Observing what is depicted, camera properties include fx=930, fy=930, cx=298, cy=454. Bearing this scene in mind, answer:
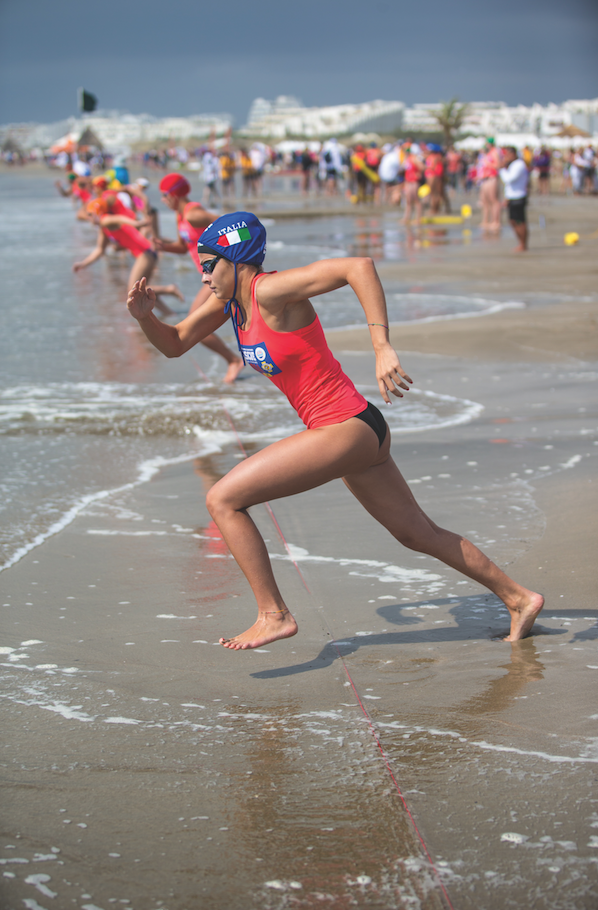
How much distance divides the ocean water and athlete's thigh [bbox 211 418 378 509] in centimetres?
190

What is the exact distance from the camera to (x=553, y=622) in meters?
3.79

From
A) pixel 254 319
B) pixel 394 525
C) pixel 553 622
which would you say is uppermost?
pixel 254 319

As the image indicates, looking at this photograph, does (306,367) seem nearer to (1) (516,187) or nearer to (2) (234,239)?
(2) (234,239)

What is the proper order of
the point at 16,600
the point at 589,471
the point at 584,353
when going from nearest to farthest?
the point at 16,600, the point at 589,471, the point at 584,353

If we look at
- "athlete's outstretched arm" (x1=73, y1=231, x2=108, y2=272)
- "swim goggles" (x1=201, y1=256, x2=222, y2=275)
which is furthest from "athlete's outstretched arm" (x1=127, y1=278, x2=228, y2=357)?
"athlete's outstretched arm" (x1=73, y1=231, x2=108, y2=272)

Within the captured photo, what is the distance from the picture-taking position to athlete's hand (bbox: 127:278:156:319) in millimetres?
3469

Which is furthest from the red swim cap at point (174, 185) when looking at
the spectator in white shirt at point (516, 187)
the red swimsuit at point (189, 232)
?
the spectator in white shirt at point (516, 187)

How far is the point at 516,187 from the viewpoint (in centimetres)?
1753

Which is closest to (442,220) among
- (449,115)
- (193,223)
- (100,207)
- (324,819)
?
(100,207)

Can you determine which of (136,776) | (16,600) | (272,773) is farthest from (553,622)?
(16,600)

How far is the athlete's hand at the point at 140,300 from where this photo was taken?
3.47 metres

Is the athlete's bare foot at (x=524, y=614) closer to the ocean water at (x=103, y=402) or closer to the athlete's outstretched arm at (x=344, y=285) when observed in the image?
the athlete's outstretched arm at (x=344, y=285)

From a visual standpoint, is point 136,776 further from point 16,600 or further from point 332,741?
point 16,600

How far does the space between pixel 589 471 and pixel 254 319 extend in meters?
3.17
